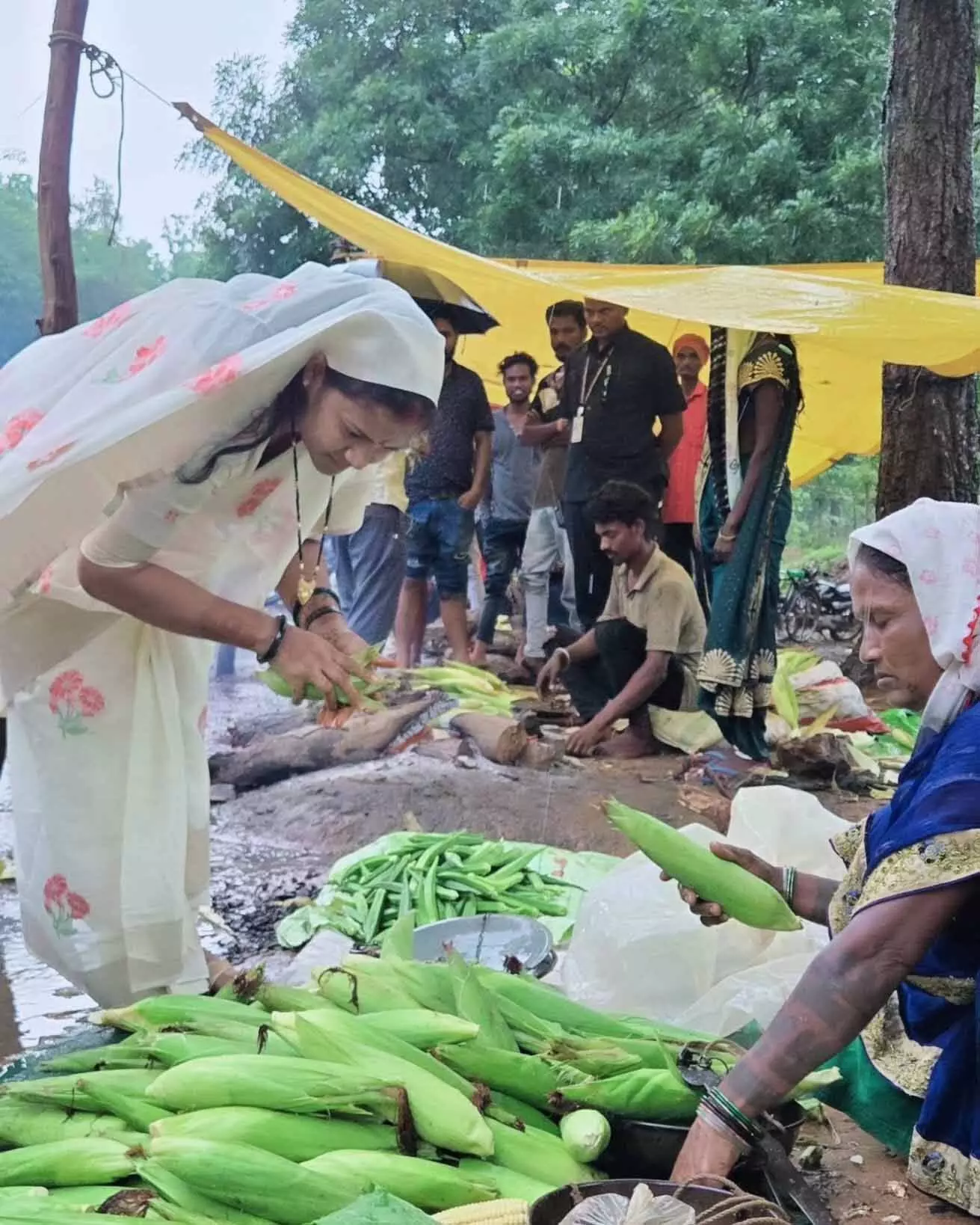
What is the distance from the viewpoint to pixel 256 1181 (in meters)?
1.54

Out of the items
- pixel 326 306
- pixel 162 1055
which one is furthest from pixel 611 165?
pixel 162 1055

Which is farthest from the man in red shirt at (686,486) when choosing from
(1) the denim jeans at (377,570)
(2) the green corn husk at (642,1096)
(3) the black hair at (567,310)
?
(2) the green corn husk at (642,1096)

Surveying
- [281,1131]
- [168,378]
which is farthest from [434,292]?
[281,1131]

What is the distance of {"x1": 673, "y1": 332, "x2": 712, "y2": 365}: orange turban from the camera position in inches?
307

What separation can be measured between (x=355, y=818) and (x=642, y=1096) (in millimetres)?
3176

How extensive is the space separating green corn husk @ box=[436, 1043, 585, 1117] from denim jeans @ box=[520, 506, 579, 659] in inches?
226

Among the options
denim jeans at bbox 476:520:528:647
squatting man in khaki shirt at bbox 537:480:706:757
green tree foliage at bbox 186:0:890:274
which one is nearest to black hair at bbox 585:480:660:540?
squatting man in khaki shirt at bbox 537:480:706:757

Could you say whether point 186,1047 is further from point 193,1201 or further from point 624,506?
point 624,506

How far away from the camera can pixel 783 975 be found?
2652 mm

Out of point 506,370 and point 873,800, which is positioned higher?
point 506,370

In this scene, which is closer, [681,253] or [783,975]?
[783,975]

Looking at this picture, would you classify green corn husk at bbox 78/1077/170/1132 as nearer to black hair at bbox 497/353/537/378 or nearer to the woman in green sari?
the woman in green sari

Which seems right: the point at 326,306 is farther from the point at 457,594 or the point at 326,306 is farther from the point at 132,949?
the point at 457,594

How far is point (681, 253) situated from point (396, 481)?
6527mm
